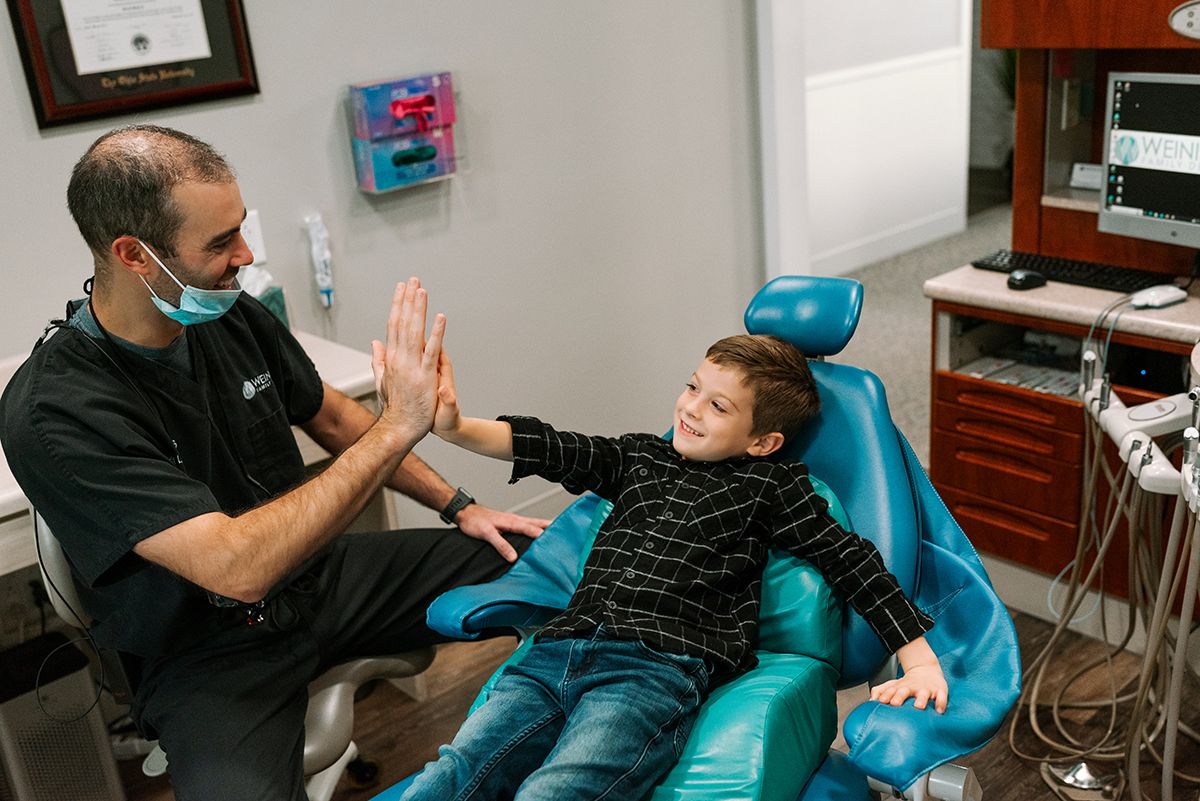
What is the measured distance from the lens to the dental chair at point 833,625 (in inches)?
56.8

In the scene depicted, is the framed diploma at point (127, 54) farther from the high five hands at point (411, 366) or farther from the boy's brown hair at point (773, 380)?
the boy's brown hair at point (773, 380)

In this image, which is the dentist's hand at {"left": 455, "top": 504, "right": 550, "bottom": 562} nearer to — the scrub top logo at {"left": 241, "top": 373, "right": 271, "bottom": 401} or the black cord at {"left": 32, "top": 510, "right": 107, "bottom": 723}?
the scrub top logo at {"left": 241, "top": 373, "right": 271, "bottom": 401}

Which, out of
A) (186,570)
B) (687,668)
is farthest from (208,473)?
(687,668)

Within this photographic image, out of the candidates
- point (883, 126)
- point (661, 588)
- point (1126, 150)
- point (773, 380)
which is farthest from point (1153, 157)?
point (883, 126)

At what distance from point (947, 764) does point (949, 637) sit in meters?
0.23

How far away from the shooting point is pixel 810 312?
1817 millimetres

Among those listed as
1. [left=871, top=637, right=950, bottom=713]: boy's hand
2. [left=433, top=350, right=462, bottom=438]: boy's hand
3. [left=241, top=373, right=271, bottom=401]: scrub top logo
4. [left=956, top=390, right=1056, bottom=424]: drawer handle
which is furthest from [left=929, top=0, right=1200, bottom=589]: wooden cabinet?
[left=241, top=373, right=271, bottom=401]: scrub top logo

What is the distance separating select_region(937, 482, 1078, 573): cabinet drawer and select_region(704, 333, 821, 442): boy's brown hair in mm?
954

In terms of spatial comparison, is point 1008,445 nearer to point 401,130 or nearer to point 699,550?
point 699,550

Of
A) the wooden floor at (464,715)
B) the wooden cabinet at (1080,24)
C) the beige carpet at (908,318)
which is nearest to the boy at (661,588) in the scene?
the wooden floor at (464,715)

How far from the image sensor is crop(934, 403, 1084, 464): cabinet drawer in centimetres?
246

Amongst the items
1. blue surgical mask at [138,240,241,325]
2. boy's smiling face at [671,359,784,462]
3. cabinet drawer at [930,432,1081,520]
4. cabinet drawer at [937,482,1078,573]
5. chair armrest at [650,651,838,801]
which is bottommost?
cabinet drawer at [937,482,1078,573]

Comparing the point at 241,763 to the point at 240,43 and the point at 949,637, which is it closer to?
the point at 949,637

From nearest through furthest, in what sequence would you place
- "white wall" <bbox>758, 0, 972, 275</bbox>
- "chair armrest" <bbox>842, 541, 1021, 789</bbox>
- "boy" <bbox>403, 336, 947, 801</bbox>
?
1. "chair armrest" <bbox>842, 541, 1021, 789</bbox>
2. "boy" <bbox>403, 336, 947, 801</bbox>
3. "white wall" <bbox>758, 0, 972, 275</bbox>
